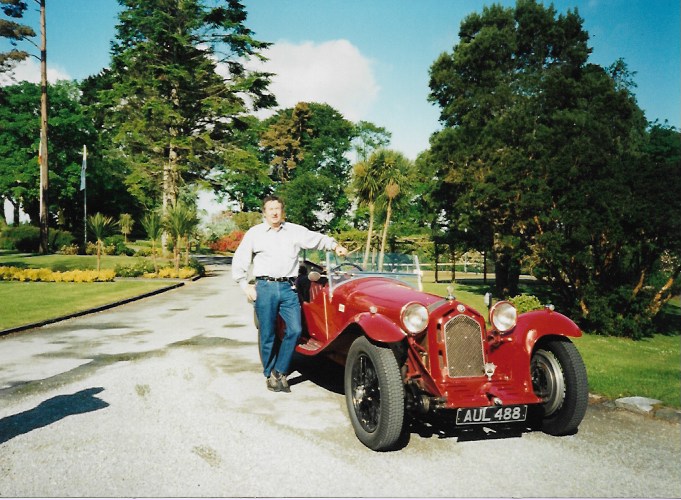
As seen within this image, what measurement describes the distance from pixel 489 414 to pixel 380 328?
1.07m

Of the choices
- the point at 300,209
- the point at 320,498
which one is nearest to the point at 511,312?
the point at 320,498

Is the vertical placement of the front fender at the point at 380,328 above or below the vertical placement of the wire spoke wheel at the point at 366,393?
above

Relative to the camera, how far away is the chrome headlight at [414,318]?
3.84 meters

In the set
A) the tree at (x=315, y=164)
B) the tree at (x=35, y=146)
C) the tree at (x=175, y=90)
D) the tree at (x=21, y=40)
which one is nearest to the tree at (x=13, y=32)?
the tree at (x=21, y=40)

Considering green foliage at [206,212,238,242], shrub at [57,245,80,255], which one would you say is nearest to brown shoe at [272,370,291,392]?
shrub at [57,245,80,255]

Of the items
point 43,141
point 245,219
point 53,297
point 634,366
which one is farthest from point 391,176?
point 245,219

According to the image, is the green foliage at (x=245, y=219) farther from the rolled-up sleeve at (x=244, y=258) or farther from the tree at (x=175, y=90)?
the rolled-up sleeve at (x=244, y=258)

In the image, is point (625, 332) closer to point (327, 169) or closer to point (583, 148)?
point (583, 148)

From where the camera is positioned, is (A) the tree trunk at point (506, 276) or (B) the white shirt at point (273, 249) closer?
(B) the white shirt at point (273, 249)

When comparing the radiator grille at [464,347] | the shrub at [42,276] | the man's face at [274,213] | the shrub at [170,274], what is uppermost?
the man's face at [274,213]

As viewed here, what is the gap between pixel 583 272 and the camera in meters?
10.7

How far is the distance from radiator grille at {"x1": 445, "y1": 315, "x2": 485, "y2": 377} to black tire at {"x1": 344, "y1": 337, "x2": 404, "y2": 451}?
21.3 inches

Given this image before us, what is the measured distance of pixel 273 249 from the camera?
16.9ft

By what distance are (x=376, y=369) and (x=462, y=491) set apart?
106 centimetres
